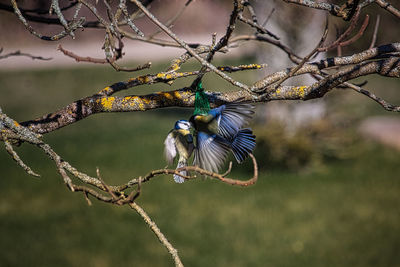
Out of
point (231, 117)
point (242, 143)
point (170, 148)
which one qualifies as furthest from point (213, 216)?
point (231, 117)

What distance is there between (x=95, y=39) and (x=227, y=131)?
975 inches

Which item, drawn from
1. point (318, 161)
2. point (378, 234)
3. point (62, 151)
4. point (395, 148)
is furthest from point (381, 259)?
point (62, 151)

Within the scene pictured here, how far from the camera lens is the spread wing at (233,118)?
5.89 ft

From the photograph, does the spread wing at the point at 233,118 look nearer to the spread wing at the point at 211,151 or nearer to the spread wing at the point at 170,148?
the spread wing at the point at 211,151

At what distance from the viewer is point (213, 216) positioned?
26.1 ft

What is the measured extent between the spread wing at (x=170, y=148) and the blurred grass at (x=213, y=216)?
4645 mm

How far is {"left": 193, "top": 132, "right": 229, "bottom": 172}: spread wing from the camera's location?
1.90m

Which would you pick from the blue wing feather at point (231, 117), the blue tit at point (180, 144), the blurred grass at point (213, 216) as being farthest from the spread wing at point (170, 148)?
the blurred grass at point (213, 216)

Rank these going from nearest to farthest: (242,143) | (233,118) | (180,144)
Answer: (233,118)
(242,143)
(180,144)

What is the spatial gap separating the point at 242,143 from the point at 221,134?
13 cm

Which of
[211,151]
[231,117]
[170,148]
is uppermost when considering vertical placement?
[231,117]

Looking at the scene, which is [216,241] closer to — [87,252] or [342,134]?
[87,252]

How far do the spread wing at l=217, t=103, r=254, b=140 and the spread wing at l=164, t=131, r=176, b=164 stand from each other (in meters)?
0.29

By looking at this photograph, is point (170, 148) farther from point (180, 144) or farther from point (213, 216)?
point (213, 216)
